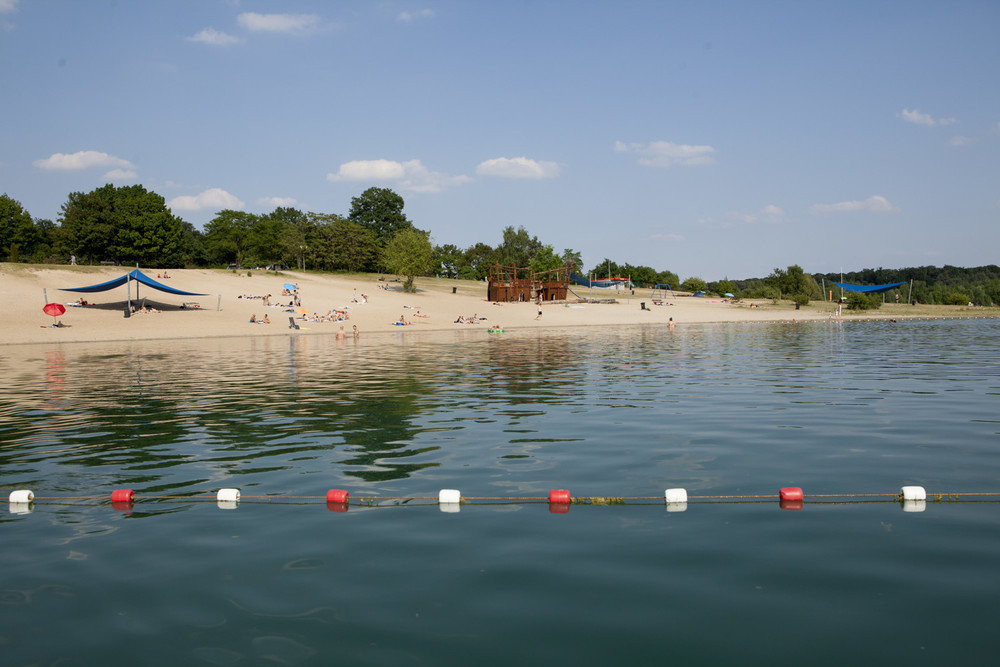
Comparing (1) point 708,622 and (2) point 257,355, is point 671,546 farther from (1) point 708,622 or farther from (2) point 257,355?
(2) point 257,355

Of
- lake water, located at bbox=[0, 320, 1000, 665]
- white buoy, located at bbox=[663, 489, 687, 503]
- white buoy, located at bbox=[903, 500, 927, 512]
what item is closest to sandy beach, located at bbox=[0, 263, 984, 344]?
lake water, located at bbox=[0, 320, 1000, 665]

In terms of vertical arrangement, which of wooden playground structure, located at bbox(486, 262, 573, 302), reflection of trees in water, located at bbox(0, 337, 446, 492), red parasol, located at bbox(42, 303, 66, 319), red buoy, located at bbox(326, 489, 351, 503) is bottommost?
reflection of trees in water, located at bbox(0, 337, 446, 492)

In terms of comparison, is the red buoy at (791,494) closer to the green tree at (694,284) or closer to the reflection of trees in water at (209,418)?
the reflection of trees in water at (209,418)

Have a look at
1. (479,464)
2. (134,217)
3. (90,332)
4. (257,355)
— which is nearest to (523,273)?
(134,217)

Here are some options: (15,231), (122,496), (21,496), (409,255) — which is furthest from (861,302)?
(15,231)

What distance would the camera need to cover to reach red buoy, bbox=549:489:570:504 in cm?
854

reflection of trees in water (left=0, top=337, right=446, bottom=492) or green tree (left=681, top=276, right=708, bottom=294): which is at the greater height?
green tree (left=681, top=276, right=708, bottom=294)

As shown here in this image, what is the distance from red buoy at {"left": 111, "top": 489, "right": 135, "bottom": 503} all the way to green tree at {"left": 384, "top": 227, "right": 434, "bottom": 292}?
8060 centimetres

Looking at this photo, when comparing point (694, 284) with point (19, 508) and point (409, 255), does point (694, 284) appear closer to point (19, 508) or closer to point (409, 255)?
point (409, 255)

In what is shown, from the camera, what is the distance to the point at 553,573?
20.8ft

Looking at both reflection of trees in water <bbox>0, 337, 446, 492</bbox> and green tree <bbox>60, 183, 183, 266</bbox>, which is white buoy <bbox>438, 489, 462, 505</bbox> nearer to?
reflection of trees in water <bbox>0, 337, 446, 492</bbox>

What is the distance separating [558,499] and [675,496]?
146 cm

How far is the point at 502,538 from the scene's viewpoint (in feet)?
24.2

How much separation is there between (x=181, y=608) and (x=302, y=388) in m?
15.6
